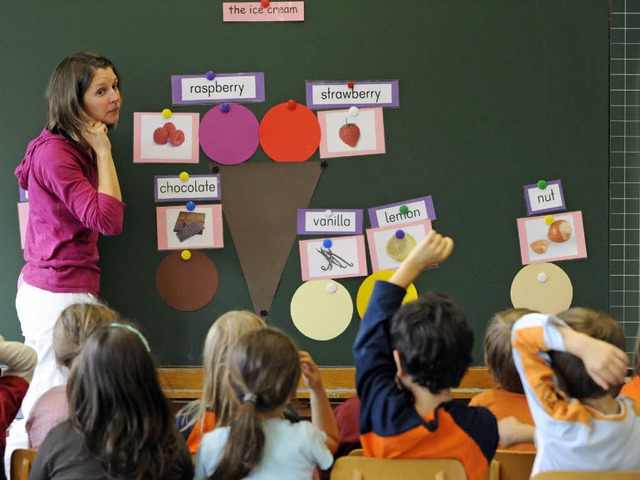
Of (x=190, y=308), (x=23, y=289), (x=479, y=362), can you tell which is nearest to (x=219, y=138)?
(x=190, y=308)

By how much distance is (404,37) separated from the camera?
3037mm

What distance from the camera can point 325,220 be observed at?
3.05m

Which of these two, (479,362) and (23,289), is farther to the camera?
(479,362)

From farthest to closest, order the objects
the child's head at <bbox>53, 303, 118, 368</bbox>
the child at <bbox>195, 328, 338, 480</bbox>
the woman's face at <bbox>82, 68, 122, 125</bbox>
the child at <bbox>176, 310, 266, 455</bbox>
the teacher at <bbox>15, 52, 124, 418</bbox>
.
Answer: the woman's face at <bbox>82, 68, 122, 125</bbox>
the teacher at <bbox>15, 52, 124, 418</bbox>
the child's head at <bbox>53, 303, 118, 368</bbox>
the child at <bbox>176, 310, 266, 455</bbox>
the child at <bbox>195, 328, 338, 480</bbox>

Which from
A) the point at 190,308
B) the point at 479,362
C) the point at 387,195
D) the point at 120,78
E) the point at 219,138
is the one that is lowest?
the point at 479,362

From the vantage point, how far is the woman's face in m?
2.78

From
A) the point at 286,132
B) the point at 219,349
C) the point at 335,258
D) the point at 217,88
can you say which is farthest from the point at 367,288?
the point at 219,349

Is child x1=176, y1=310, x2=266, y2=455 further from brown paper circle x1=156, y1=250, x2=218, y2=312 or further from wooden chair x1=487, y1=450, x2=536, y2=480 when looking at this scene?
brown paper circle x1=156, y1=250, x2=218, y2=312

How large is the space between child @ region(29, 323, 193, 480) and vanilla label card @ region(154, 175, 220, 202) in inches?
52.0

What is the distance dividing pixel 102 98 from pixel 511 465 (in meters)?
1.70

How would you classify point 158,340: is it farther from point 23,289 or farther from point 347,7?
point 347,7

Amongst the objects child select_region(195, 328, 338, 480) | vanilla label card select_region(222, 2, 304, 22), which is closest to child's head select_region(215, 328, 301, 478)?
child select_region(195, 328, 338, 480)

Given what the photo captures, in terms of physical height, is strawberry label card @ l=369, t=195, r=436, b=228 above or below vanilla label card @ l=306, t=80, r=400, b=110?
below

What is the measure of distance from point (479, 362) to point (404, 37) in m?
1.17
